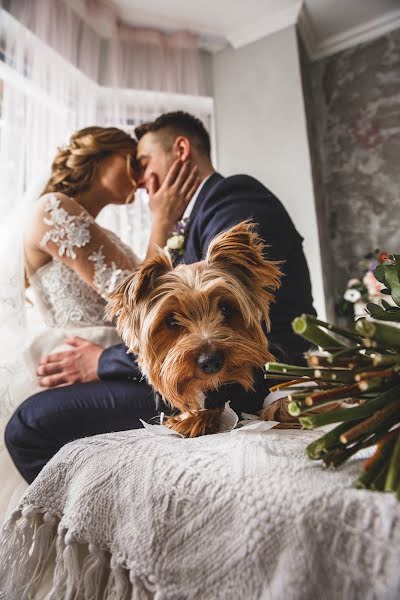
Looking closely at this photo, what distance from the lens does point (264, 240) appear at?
129cm

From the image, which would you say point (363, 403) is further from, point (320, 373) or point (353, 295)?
point (353, 295)

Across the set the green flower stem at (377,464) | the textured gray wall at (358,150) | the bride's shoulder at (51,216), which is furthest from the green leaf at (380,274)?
the textured gray wall at (358,150)

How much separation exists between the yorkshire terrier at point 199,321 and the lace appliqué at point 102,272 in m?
0.53

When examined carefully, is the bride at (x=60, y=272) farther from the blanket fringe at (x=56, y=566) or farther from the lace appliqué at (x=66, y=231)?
the blanket fringe at (x=56, y=566)

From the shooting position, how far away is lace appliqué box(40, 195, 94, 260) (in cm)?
177

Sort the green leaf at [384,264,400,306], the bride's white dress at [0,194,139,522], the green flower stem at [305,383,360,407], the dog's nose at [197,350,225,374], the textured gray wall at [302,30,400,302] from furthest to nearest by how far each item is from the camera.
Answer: the textured gray wall at [302,30,400,302], the bride's white dress at [0,194,139,522], the dog's nose at [197,350,225,374], the green leaf at [384,264,400,306], the green flower stem at [305,383,360,407]

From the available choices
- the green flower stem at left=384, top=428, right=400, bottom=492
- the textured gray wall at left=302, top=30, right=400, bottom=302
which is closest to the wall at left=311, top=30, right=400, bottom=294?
the textured gray wall at left=302, top=30, right=400, bottom=302

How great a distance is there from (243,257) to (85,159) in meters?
1.40

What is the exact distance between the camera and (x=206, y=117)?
4285mm

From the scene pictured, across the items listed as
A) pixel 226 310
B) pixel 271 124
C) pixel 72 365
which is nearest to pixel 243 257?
pixel 226 310

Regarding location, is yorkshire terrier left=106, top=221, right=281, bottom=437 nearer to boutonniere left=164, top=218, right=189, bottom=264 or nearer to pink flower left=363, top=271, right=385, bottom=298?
boutonniere left=164, top=218, right=189, bottom=264

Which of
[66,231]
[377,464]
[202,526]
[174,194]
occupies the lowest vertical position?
[202,526]

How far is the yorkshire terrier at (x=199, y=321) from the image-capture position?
1.05m

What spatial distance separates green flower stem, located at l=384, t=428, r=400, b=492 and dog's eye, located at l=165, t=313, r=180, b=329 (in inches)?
25.1
